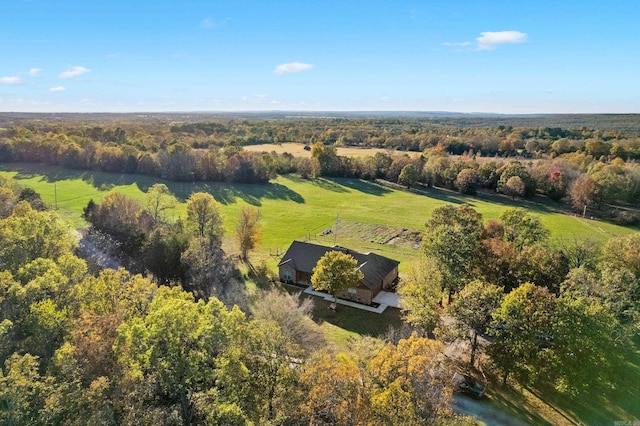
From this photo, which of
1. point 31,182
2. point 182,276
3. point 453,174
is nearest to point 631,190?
point 453,174

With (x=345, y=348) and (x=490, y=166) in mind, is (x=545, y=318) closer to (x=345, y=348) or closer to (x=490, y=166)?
(x=345, y=348)

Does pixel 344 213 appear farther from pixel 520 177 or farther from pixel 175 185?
pixel 175 185

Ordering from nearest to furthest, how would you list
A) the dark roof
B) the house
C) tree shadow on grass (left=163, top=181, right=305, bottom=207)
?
the house, the dark roof, tree shadow on grass (left=163, top=181, right=305, bottom=207)

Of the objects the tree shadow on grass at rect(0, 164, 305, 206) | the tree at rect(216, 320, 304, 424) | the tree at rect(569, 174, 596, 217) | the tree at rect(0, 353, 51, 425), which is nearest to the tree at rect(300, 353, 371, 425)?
the tree at rect(216, 320, 304, 424)

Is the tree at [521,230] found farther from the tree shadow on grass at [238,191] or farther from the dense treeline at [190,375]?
the tree shadow on grass at [238,191]

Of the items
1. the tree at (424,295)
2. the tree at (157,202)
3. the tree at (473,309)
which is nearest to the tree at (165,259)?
the tree at (157,202)

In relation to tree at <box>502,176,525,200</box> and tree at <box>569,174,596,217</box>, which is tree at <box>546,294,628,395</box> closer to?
tree at <box>569,174,596,217</box>
